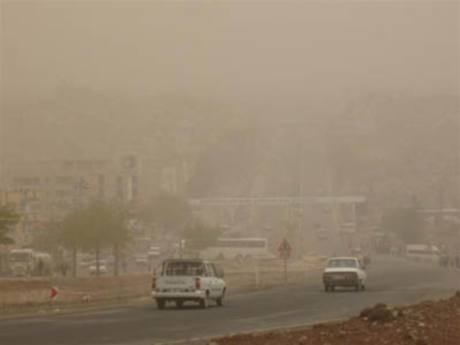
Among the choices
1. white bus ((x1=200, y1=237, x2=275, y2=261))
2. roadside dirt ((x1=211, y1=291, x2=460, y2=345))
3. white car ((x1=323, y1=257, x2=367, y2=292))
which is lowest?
roadside dirt ((x1=211, y1=291, x2=460, y2=345))

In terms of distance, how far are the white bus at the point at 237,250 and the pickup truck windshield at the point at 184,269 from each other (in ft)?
293

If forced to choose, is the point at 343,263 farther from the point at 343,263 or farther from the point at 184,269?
the point at 184,269

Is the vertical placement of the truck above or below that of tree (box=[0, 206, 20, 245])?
below

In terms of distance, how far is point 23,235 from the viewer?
490 feet

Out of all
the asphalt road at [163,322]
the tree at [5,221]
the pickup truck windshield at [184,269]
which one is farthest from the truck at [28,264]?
the asphalt road at [163,322]

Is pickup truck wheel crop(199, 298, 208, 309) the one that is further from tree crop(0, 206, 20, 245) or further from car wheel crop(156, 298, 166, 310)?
tree crop(0, 206, 20, 245)

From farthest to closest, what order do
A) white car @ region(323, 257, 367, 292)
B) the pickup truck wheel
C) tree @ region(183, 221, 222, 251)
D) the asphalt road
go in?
tree @ region(183, 221, 222, 251)
white car @ region(323, 257, 367, 292)
the pickup truck wheel
the asphalt road

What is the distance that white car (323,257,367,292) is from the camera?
59.2 metres

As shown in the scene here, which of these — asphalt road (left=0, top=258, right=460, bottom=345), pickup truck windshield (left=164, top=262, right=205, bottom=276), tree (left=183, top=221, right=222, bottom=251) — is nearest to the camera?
asphalt road (left=0, top=258, right=460, bottom=345)

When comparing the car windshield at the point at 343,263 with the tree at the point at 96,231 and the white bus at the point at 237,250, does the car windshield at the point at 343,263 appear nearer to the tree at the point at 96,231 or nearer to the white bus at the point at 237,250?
the tree at the point at 96,231

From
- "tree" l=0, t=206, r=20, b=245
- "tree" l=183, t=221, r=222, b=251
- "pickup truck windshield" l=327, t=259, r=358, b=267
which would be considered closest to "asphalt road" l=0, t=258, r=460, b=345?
"pickup truck windshield" l=327, t=259, r=358, b=267

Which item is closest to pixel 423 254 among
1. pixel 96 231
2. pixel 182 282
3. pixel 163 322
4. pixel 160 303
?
pixel 96 231

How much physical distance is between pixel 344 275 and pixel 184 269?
19059 mm

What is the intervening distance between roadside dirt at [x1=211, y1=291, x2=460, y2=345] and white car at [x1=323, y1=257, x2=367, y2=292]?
105 ft
